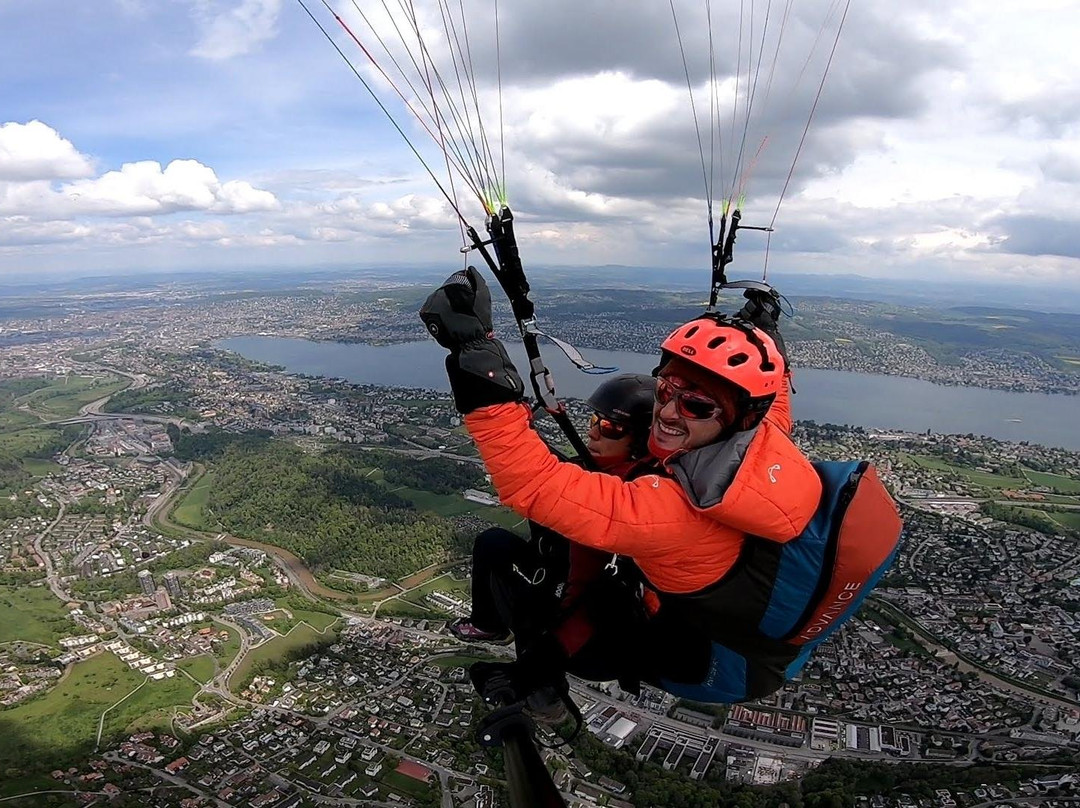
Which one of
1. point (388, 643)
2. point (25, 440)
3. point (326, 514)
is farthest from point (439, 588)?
point (25, 440)

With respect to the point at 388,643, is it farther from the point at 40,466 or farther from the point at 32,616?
the point at 40,466

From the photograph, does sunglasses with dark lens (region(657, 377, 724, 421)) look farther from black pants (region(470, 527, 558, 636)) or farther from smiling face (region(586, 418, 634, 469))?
black pants (region(470, 527, 558, 636))

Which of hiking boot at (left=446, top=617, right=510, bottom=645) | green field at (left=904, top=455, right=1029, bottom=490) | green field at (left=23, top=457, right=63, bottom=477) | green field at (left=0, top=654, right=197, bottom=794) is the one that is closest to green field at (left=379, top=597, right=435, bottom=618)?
green field at (left=0, top=654, right=197, bottom=794)

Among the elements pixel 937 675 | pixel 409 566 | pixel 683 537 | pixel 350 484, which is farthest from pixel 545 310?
pixel 683 537

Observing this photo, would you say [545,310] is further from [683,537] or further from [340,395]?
[683,537]

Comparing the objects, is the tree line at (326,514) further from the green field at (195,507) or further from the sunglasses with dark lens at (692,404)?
the sunglasses with dark lens at (692,404)

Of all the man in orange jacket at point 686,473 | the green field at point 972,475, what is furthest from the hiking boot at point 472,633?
the green field at point 972,475
